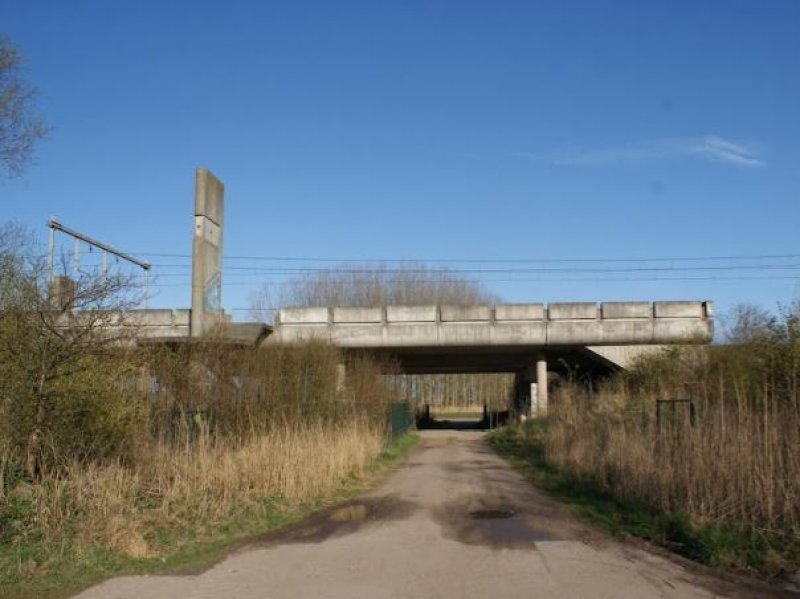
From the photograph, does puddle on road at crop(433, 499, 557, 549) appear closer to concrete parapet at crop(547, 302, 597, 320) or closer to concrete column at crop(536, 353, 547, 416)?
concrete parapet at crop(547, 302, 597, 320)

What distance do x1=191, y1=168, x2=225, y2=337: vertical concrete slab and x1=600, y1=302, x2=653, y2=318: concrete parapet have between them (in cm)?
2592

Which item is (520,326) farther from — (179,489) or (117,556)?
(117,556)

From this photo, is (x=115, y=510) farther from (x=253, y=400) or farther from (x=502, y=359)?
(x=502, y=359)

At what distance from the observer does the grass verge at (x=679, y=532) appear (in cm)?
789

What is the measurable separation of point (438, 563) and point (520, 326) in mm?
30593

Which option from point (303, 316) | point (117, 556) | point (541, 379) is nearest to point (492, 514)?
point (117, 556)

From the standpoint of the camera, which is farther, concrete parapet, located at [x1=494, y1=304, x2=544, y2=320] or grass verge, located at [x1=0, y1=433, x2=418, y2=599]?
concrete parapet, located at [x1=494, y1=304, x2=544, y2=320]

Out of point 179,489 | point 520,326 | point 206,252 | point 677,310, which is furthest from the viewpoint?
point 520,326

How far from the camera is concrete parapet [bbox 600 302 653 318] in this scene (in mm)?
38094

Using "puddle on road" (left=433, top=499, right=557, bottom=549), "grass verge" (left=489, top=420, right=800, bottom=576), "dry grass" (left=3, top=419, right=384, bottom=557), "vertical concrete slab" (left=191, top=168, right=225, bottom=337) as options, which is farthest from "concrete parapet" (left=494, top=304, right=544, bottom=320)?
"puddle on road" (left=433, top=499, right=557, bottom=549)

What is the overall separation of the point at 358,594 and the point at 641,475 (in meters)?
5.91

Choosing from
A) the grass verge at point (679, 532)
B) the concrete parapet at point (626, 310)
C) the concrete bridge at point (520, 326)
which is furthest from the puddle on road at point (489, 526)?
the concrete parapet at point (626, 310)

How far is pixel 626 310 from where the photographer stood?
38.2m

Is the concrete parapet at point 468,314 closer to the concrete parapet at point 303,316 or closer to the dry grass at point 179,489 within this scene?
the concrete parapet at point 303,316
